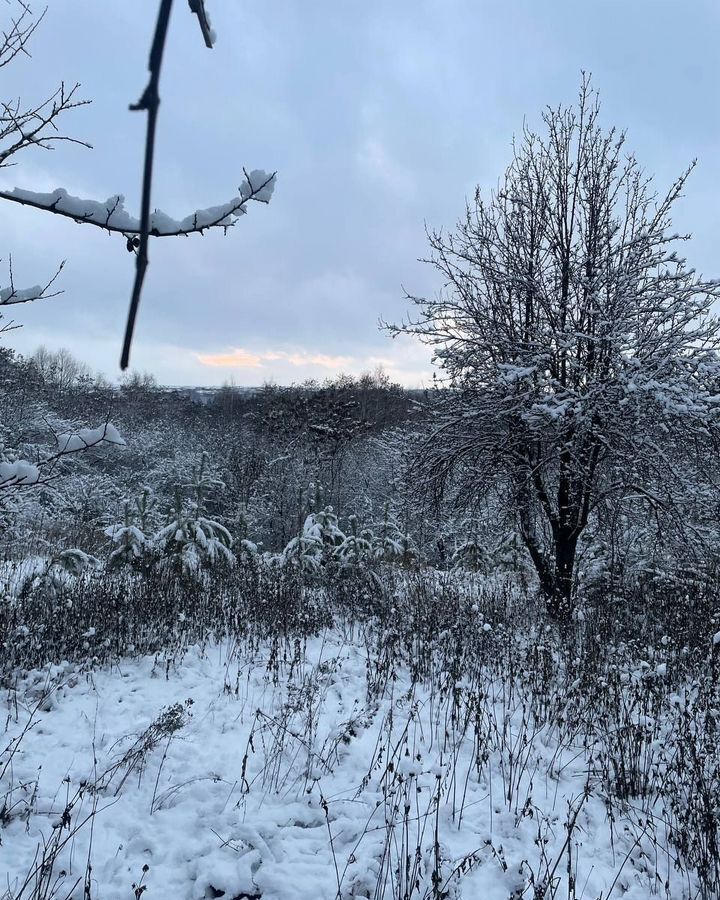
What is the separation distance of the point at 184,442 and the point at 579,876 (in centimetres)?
2746

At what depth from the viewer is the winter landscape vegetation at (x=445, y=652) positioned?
2732mm

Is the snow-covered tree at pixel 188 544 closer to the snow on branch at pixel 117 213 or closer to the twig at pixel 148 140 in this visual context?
the snow on branch at pixel 117 213

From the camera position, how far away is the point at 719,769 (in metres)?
3.24

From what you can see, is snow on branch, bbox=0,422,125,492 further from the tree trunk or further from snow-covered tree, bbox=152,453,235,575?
the tree trunk

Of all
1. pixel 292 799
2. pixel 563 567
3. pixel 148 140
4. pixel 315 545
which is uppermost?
pixel 148 140

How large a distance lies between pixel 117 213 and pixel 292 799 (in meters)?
3.46

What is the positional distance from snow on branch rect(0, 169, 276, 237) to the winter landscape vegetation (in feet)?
0.04

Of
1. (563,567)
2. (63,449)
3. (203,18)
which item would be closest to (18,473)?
(63,449)

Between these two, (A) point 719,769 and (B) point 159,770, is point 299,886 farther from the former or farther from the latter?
(A) point 719,769

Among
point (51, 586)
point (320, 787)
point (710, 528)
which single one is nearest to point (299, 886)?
point (320, 787)

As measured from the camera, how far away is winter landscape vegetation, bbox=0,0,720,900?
2.73 metres

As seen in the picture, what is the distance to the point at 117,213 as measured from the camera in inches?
65.6

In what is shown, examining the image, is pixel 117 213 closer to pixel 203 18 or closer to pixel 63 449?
pixel 63 449

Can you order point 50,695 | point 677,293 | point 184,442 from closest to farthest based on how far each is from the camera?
1. point 50,695
2. point 677,293
3. point 184,442
